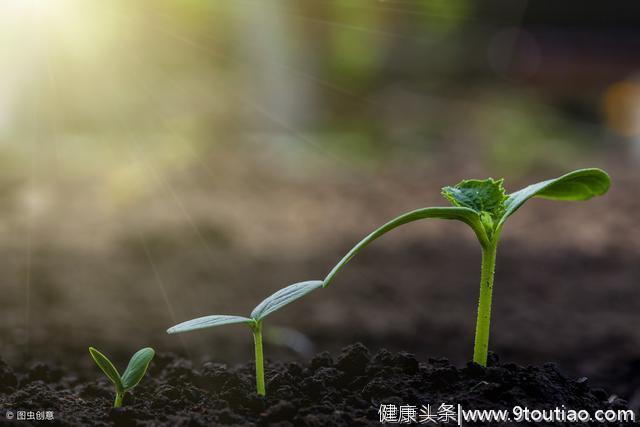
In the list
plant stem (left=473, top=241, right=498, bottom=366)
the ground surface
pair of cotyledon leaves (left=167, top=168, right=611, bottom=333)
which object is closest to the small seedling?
pair of cotyledon leaves (left=167, top=168, right=611, bottom=333)

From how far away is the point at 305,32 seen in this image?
7.44m

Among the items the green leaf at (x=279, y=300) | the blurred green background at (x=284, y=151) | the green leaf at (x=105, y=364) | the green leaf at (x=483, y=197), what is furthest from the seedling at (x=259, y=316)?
the blurred green background at (x=284, y=151)

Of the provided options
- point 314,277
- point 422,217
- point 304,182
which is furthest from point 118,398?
point 304,182

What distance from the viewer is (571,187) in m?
1.01

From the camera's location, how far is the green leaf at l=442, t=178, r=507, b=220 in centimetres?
100

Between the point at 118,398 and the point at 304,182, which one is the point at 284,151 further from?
the point at 118,398

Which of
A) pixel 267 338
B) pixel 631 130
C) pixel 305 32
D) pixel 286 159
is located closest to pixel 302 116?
pixel 305 32

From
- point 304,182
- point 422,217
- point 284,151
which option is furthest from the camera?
point 284,151

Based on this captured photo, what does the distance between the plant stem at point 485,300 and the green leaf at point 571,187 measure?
0.14ft

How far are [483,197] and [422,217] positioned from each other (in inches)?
6.7

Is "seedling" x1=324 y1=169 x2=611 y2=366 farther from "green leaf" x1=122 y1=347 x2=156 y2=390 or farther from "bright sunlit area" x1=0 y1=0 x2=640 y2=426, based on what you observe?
"green leaf" x1=122 y1=347 x2=156 y2=390

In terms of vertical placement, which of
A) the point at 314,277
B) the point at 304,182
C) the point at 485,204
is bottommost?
the point at 485,204

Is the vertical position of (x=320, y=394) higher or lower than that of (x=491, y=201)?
lower

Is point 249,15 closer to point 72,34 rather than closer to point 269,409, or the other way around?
point 72,34
